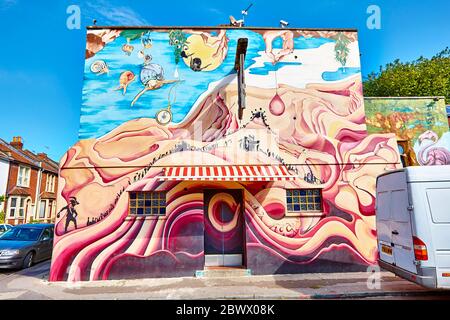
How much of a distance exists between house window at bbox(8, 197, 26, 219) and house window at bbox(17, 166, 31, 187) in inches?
55.3

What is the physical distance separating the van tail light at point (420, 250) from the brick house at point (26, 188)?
2836 cm

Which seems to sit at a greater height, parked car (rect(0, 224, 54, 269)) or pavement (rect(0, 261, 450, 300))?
parked car (rect(0, 224, 54, 269))

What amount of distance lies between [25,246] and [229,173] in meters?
9.07

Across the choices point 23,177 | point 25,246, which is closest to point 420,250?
point 25,246

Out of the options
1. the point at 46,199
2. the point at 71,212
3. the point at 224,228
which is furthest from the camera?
the point at 46,199

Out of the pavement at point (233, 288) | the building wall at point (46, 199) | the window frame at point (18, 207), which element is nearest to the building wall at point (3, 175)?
the window frame at point (18, 207)

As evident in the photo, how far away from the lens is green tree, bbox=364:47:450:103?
22.1 meters

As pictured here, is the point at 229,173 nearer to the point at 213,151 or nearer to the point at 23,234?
the point at 213,151

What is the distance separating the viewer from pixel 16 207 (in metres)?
24.0

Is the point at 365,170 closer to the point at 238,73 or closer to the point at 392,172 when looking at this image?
the point at 392,172

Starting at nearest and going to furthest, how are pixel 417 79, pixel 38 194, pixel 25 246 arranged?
pixel 25 246
pixel 417 79
pixel 38 194

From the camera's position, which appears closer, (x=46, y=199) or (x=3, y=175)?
(x=3, y=175)

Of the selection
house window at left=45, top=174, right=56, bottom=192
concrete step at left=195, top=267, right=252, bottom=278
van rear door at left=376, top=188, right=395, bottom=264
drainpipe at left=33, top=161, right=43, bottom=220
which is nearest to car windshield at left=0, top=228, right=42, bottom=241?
concrete step at left=195, top=267, right=252, bottom=278

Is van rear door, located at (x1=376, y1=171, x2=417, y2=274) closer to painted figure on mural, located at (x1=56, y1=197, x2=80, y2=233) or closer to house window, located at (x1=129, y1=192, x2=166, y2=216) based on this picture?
house window, located at (x1=129, y1=192, x2=166, y2=216)
